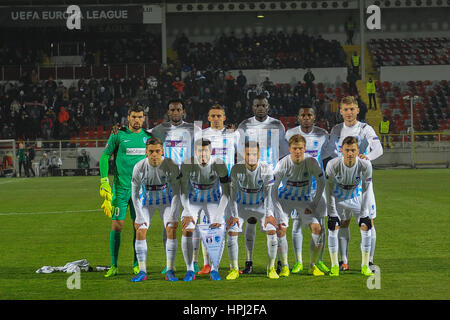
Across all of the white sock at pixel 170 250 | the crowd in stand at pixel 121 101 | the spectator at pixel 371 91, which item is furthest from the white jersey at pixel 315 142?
the spectator at pixel 371 91

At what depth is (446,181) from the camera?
986 inches

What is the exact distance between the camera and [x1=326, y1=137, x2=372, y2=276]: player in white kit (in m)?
8.49

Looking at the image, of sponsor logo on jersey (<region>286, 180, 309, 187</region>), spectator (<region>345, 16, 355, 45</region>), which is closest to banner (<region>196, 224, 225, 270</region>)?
sponsor logo on jersey (<region>286, 180, 309, 187</region>)

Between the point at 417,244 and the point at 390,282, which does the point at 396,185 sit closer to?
the point at 417,244

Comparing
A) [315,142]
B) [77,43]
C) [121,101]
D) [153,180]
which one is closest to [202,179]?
[153,180]

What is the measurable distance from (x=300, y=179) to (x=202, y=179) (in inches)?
46.6

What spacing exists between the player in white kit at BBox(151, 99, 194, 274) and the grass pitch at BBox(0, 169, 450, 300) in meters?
1.45

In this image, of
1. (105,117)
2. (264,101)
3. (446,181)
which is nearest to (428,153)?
(446,181)

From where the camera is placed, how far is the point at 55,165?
33844 mm

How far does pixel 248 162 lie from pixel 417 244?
13.6ft

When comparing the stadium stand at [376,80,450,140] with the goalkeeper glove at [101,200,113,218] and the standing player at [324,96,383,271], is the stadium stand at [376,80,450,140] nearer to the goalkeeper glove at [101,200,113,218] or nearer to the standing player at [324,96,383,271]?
the standing player at [324,96,383,271]

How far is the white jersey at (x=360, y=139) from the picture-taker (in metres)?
9.27

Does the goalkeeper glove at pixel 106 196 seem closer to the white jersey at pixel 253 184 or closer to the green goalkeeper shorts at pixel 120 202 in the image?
the green goalkeeper shorts at pixel 120 202

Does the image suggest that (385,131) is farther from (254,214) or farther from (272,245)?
(272,245)
